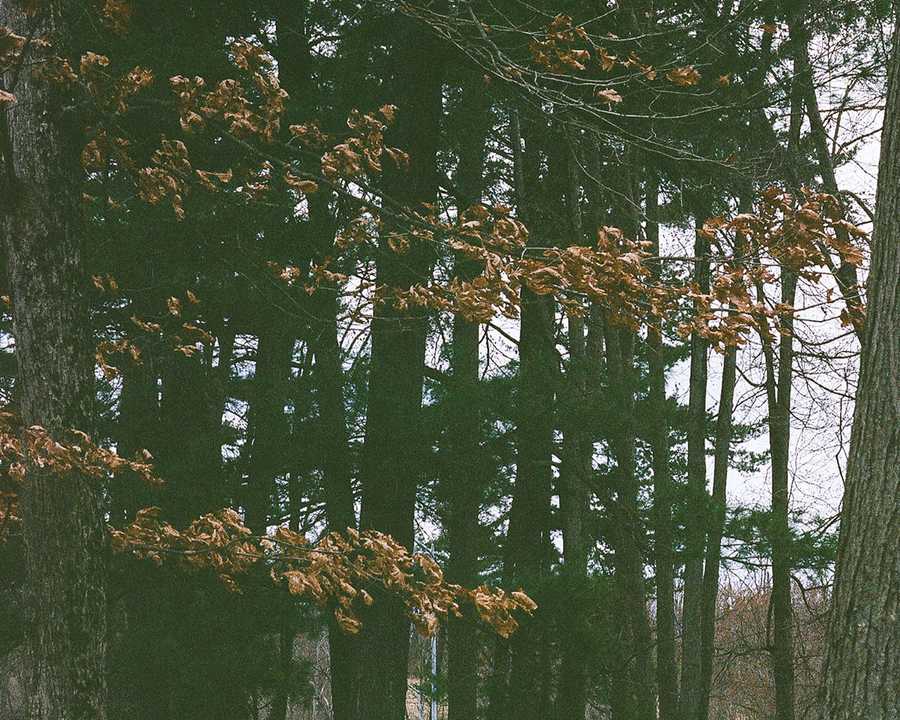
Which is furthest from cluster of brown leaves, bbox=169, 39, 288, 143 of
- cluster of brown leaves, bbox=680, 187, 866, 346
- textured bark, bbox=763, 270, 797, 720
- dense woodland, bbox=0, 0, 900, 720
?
textured bark, bbox=763, 270, 797, 720

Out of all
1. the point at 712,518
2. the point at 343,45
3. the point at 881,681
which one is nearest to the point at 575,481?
the point at 712,518

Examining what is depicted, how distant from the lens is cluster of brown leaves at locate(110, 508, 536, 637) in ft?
16.6

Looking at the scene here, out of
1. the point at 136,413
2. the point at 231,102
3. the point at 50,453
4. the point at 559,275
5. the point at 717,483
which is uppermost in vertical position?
the point at 231,102

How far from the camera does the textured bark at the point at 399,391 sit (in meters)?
8.32

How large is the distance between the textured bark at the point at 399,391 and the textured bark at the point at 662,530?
7.18 ft

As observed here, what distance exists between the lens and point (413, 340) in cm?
911

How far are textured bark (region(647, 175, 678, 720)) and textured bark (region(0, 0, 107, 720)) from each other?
5.11 meters

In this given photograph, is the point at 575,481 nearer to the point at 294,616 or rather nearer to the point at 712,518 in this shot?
the point at 712,518

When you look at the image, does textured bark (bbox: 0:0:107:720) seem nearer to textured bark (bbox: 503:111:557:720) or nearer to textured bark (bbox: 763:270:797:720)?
textured bark (bbox: 503:111:557:720)

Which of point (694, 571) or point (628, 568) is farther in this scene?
point (694, 571)

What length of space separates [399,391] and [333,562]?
12.1 ft

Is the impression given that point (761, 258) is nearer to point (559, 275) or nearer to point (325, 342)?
point (559, 275)

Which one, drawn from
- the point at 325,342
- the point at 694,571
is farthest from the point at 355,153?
the point at 694,571

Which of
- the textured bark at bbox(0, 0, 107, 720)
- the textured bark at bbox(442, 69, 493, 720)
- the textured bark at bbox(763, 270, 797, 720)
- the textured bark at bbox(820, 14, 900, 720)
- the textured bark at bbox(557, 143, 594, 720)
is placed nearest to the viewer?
the textured bark at bbox(820, 14, 900, 720)
